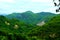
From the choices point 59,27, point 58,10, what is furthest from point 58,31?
point 58,10

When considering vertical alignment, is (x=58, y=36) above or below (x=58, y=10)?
below

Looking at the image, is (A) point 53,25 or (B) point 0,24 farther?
(B) point 0,24

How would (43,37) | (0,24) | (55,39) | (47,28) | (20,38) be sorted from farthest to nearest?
(0,24)
(47,28)
(43,37)
(55,39)
(20,38)

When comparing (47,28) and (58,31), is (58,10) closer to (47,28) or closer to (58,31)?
Result: (58,31)

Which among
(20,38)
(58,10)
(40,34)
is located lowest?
(40,34)

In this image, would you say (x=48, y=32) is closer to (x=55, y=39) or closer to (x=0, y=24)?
(x=55, y=39)

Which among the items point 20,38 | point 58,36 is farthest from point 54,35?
point 20,38

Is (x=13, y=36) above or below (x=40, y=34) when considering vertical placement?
above

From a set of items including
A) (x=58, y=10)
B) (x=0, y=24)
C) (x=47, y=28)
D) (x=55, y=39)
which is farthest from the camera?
(x=0, y=24)

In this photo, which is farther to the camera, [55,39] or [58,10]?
[55,39]
